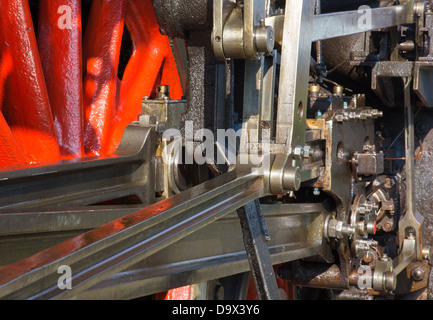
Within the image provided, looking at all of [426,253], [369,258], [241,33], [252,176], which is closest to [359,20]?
[241,33]

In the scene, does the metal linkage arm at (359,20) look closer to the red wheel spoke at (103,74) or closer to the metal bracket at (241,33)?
the metal bracket at (241,33)

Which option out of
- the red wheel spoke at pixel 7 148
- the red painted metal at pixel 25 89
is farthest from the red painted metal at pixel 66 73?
the red wheel spoke at pixel 7 148

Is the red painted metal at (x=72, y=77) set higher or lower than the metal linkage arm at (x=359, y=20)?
lower

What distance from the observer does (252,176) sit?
1.67m

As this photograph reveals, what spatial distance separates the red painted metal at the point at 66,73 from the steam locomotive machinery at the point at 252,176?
0.37 m

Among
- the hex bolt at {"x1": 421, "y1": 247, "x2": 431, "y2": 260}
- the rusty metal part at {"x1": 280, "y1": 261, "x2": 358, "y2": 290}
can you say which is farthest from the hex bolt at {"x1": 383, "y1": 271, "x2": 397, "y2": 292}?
the hex bolt at {"x1": 421, "y1": 247, "x2": 431, "y2": 260}

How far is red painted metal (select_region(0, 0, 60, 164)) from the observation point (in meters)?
2.11

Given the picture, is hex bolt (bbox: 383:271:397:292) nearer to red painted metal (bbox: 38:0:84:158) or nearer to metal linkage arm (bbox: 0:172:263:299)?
metal linkage arm (bbox: 0:172:263:299)

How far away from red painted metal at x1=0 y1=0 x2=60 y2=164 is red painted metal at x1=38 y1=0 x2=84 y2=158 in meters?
0.11

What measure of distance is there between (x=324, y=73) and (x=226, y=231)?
3.71ft

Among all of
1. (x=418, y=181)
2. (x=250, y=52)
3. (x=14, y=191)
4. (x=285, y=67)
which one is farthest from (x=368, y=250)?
(x=14, y=191)

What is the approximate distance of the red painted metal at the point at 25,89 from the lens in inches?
83.2

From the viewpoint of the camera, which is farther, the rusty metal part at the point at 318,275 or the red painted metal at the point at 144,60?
the red painted metal at the point at 144,60

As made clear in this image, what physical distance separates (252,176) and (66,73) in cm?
104
